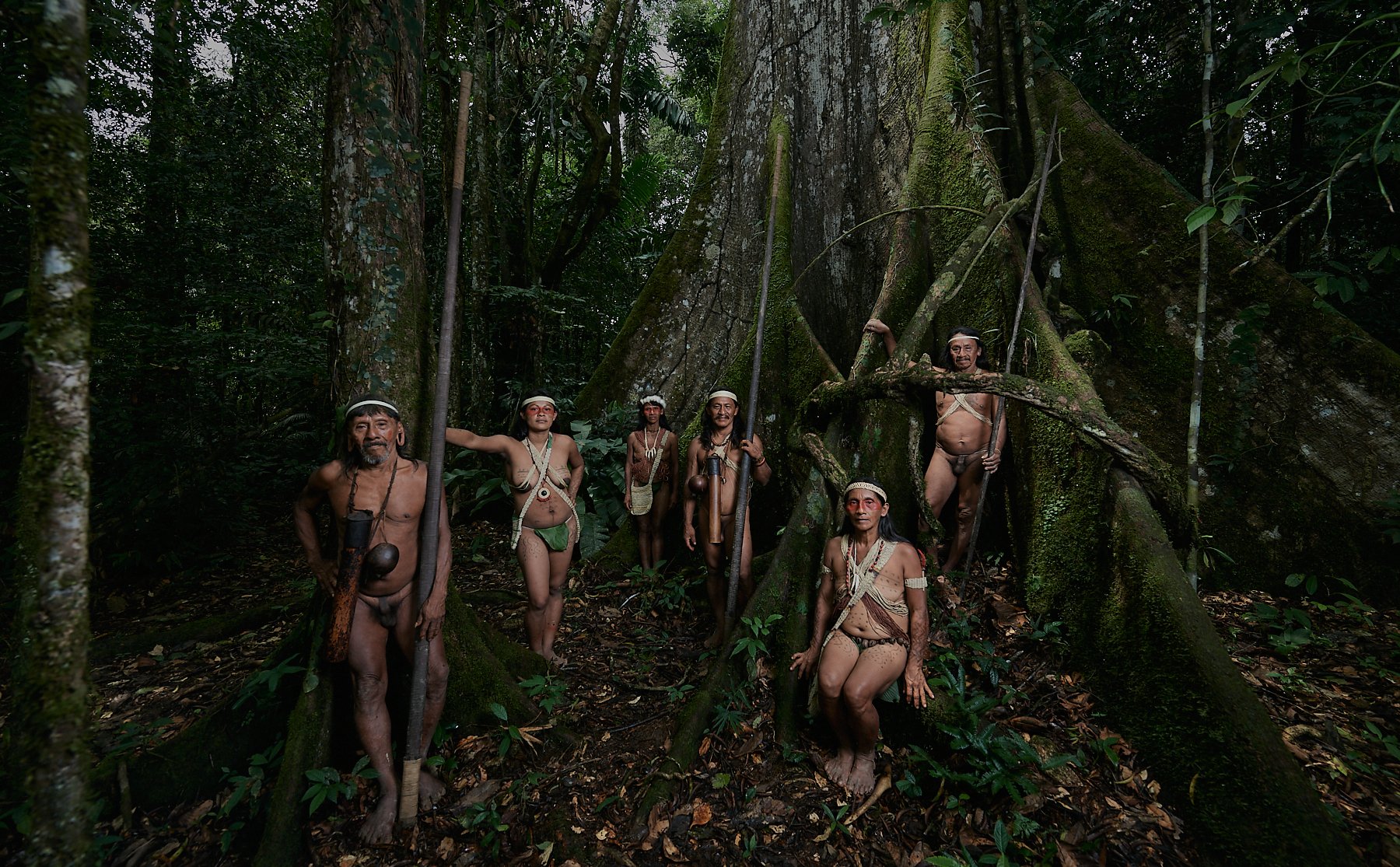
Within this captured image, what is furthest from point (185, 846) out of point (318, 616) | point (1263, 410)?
point (1263, 410)

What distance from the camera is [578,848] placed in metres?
2.69

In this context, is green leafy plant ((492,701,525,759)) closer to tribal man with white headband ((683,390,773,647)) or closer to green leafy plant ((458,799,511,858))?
green leafy plant ((458,799,511,858))

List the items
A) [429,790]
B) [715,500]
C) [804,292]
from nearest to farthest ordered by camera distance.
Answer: [429,790] < [715,500] < [804,292]

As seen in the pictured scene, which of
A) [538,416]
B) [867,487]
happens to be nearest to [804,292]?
[538,416]

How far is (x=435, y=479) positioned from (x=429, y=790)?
1789 mm

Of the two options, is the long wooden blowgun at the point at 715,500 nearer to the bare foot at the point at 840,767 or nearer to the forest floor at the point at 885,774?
the forest floor at the point at 885,774

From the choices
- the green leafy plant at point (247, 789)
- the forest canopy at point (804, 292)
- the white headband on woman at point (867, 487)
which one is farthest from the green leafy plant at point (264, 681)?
the white headband on woman at point (867, 487)

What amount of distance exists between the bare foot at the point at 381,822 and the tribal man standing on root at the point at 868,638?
2226mm

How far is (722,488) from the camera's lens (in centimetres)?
446

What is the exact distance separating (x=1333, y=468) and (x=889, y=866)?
390 centimetres

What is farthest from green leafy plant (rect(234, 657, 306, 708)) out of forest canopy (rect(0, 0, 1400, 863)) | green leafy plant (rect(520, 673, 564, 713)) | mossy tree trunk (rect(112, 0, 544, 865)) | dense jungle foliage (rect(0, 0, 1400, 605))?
dense jungle foliage (rect(0, 0, 1400, 605))

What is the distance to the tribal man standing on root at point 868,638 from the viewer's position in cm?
285

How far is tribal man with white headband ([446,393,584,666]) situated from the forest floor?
448 millimetres

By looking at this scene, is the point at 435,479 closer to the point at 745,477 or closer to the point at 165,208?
the point at 745,477
